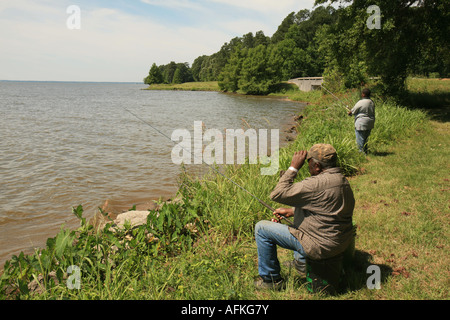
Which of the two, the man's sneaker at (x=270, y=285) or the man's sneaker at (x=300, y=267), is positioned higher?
the man's sneaker at (x=300, y=267)

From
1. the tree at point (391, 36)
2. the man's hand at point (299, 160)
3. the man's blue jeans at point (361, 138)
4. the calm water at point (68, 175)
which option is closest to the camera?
the man's hand at point (299, 160)

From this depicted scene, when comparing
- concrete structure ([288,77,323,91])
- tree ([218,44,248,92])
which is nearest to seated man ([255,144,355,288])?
concrete structure ([288,77,323,91])

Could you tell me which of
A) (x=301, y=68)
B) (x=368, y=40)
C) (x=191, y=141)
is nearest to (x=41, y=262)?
(x=191, y=141)

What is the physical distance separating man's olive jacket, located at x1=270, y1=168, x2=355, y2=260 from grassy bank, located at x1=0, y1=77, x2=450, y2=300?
63 centimetres

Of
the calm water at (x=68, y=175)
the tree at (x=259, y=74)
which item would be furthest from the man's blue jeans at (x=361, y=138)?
the tree at (x=259, y=74)

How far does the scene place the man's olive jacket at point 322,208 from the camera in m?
3.12

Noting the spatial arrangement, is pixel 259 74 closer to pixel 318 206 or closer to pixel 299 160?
pixel 299 160

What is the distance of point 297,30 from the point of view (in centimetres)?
8219

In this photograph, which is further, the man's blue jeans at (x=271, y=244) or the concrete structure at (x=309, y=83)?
the concrete structure at (x=309, y=83)

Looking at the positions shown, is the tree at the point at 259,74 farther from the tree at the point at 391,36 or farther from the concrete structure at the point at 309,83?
the tree at the point at 391,36

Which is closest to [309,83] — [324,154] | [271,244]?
[324,154]

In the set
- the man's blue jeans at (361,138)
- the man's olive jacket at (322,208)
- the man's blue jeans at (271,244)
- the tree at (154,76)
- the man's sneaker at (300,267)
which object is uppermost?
the tree at (154,76)

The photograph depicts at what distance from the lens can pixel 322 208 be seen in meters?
3.15

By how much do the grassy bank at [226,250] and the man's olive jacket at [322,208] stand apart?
63 centimetres
